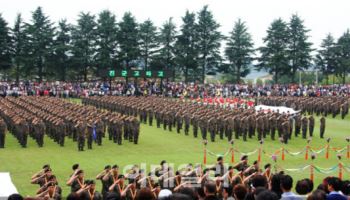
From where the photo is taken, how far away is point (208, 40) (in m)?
68.2

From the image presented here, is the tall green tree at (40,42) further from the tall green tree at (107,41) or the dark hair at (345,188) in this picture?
the dark hair at (345,188)

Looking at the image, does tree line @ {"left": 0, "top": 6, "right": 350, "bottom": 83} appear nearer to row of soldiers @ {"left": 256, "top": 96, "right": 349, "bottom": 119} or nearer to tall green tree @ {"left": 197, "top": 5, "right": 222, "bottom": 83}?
tall green tree @ {"left": 197, "top": 5, "right": 222, "bottom": 83}

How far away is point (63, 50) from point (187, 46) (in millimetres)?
14424

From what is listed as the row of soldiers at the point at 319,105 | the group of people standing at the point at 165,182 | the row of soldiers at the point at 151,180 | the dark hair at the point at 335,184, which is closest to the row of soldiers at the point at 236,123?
the row of soldiers at the point at 319,105

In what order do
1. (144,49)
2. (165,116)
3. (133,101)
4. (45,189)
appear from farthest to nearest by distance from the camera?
(144,49), (133,101), (165,116), (45,189)

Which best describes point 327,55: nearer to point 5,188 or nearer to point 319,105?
point 319,105

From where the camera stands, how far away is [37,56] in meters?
62.1

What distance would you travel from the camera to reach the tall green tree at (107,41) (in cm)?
6374

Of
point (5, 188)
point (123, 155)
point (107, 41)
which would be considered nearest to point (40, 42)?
point (107, 41)

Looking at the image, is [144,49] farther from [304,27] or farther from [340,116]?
[340,116]

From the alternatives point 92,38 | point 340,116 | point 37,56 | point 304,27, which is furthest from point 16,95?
point 304,27

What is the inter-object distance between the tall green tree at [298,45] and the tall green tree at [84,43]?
2301cm

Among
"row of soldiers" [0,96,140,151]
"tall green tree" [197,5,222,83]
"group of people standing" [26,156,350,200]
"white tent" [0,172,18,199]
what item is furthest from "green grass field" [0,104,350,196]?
"tall green tree" [197,5,222,83]

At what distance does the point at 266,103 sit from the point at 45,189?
119 feet
